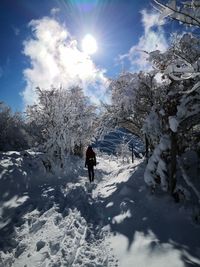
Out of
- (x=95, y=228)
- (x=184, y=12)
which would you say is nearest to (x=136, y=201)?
(x=95, y=228)

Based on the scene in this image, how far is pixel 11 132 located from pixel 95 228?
4164cm

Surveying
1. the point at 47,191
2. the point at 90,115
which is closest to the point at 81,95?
the point at 90,115

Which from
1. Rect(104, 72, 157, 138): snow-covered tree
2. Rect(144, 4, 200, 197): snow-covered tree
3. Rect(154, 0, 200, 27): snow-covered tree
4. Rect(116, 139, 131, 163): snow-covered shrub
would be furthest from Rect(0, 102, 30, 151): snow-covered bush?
Rect(154, 0, 200, 27): snow-covered tree

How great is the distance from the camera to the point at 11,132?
4619cm

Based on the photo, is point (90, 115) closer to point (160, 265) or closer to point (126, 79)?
point (126, 79)

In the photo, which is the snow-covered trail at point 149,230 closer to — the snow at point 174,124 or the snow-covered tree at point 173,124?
the snow-covered tree at point 173,124

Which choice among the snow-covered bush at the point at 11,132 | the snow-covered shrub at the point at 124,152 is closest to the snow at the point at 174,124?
the snow-covered shrub at the point at 124,152

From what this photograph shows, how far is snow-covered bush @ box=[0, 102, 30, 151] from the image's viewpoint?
44.4 meters

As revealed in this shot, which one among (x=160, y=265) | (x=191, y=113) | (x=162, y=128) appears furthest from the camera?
(x=162, y=128)

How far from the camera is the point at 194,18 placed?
3441 mm

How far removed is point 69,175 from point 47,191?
15.2ft

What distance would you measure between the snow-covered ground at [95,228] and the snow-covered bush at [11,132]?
34.0m

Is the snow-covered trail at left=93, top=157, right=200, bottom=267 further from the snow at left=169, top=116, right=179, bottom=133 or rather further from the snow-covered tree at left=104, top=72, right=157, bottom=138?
the snow-covered tree at left=104, top=72, right=157, bottom=138

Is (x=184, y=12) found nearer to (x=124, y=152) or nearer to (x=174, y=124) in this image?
(x=174, y=124)
